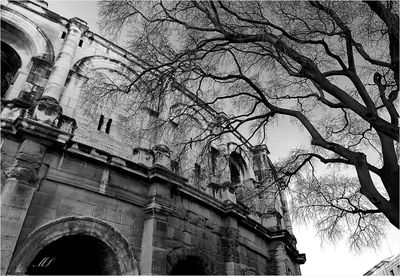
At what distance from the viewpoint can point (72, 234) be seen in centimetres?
564

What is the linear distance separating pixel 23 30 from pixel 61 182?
15.9ft

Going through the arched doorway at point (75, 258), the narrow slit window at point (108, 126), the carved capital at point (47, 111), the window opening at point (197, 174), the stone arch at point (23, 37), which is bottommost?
the arched doorway at point (75, 258)

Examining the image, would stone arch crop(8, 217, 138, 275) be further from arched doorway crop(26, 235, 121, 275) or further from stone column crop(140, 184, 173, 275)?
stone column crop(140, 184, 173, 275)

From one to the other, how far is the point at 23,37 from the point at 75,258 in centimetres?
619

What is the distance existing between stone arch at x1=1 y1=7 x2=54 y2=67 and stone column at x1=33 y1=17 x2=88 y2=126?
1.32ft

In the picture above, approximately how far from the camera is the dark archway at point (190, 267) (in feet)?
25.0

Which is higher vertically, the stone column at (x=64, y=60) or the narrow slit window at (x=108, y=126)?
the stone column at (x=64, y=60)

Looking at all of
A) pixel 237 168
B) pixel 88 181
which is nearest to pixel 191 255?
pixel 88 181

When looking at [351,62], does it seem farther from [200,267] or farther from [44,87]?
[44,87]

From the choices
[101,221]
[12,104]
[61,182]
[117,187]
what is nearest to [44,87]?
[12,104]

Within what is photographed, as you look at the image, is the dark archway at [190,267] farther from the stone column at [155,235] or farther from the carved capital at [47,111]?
the carved capital at [47,111]

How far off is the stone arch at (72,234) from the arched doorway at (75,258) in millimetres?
131

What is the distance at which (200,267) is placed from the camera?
7.78 metres

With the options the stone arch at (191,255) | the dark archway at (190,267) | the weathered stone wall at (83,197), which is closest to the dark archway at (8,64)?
the weathered stone wall at (83,197)
